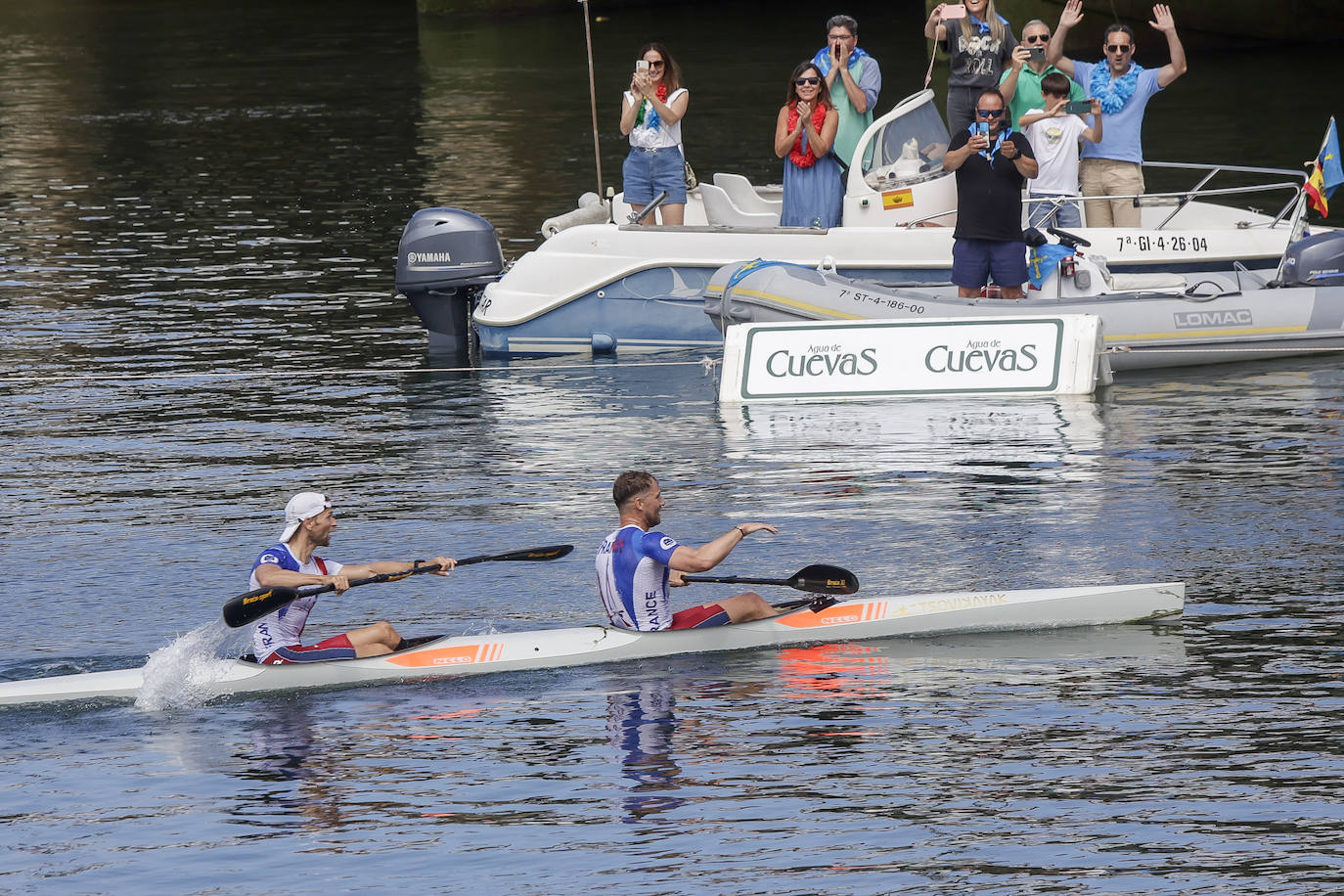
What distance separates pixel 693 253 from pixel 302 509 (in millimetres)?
7264

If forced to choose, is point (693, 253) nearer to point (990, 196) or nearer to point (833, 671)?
point (990, 196)

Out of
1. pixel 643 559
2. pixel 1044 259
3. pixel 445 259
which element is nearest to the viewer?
pixel 643 559

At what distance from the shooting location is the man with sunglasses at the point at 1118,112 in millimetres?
16078

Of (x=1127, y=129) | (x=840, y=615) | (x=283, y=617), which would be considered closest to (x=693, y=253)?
(x=1127, y=129)

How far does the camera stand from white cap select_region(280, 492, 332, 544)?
9.67 m

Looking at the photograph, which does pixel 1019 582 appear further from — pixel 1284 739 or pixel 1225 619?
pixel 1284 739

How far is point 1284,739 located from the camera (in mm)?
8453

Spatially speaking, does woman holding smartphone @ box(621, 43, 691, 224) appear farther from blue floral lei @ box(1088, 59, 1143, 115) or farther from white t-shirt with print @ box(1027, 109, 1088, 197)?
blue floral lei @ box(1088, 59, 1143, 115)

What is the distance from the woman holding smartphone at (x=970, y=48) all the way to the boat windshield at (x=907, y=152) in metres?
0.40

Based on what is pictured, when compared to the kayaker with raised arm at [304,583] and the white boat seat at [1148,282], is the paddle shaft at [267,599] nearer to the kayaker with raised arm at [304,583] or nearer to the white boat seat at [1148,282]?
the kayaker with raised arm at [304,583]

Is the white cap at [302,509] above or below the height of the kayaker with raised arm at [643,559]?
above

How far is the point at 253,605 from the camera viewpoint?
9.41m

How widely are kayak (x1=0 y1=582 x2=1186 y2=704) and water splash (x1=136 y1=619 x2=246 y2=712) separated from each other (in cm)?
2

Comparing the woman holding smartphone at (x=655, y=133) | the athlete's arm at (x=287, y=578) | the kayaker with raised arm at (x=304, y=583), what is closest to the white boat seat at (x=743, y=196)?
the woman holding smartphone at (x=655, y=133)
